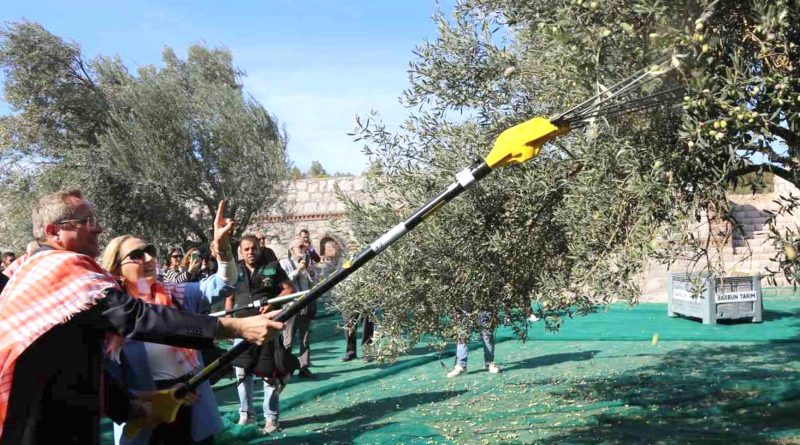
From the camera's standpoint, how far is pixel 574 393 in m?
9.70

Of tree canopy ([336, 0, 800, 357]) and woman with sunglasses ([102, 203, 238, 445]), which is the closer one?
tree canopy ([336, 0, 800, 357])

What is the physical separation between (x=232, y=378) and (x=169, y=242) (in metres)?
9.50

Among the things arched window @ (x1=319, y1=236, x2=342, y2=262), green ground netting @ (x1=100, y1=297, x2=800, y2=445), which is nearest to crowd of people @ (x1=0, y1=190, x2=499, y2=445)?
green ground netting @ (x1=100, y1=297, x2=800, y2=445)

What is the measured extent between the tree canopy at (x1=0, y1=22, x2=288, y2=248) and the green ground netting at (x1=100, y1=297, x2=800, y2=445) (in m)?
7.13

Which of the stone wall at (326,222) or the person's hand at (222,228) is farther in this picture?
the stone wall at (326,222)

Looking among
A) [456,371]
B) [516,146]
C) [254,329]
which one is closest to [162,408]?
[254,329]

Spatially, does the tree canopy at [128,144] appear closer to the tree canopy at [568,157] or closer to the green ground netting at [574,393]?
the green ground netting at [574,393]

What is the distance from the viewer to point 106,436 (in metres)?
8.46

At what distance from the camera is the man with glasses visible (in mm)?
3326

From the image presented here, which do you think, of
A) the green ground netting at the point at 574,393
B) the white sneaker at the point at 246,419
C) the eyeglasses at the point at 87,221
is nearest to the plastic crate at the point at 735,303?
the green ground netting at the point at 574,393

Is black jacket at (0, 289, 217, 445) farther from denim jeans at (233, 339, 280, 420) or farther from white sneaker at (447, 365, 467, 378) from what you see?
white sneaker at (447, 365, 467, 378)

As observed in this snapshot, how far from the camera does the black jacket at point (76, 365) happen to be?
3.34 meters

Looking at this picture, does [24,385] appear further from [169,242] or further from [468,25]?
[169,242]

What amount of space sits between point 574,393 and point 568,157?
501 cm
